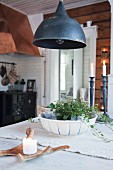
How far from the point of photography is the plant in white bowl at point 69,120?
43.4 inches

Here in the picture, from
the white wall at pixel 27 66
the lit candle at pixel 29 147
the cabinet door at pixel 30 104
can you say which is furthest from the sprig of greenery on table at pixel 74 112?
the white wall at pixel 27 66

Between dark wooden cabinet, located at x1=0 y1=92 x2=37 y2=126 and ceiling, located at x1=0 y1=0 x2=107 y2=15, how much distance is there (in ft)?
5.39

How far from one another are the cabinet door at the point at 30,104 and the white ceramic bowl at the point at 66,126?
2.75 m

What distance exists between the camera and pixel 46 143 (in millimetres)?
1040

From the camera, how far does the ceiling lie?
11.3 feet

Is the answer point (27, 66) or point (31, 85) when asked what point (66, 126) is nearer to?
point (31, 85)

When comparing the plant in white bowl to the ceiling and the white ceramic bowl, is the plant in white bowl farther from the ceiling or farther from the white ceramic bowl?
the ceiling

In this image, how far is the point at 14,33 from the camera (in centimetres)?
364

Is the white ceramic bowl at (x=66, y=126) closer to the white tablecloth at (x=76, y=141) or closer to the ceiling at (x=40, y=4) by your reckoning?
the white tablecloth at (x=76, y=141)

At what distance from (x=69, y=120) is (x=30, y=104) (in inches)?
113

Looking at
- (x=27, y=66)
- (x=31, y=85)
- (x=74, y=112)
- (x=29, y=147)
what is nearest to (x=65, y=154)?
(x=29, y=147)

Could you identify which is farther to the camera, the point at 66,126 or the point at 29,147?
the point at 66,126

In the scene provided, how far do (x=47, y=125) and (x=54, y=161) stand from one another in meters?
0.35

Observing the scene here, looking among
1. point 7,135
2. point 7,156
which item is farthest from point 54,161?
point 7,135
